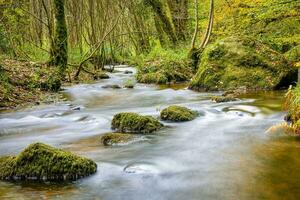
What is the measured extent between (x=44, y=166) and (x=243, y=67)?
9380 mm

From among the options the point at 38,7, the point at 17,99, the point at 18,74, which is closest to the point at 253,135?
the point at 17,99

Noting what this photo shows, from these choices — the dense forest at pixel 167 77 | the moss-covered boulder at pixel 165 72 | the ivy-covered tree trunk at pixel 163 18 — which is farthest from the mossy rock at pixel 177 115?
the ivy-covered tree trunk at pixel 163 18

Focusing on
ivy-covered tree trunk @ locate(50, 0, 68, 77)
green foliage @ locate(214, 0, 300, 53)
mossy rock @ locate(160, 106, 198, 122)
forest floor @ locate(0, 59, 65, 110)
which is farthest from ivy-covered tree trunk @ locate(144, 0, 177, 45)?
mossy rock @ locate(160, 106, 198, 122)

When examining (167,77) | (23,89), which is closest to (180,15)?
(167,77)

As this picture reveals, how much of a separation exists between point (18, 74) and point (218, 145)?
8.45 meters

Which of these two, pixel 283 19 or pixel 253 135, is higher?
pixel 283 19

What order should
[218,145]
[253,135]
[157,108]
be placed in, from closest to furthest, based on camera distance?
[218,145] → [253,135] → [157,108]

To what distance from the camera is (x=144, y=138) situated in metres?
7.14

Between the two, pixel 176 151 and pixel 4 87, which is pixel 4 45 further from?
pixel 176 151

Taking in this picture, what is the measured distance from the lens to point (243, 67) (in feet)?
44.2

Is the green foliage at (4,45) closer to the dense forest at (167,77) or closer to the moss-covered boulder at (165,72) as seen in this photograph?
the dense forest at (167,77)

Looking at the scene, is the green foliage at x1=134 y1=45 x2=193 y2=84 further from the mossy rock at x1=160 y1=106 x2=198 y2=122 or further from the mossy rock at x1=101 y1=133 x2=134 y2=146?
the mossy rock at x1=101 y1=133 x2=134 y2=146

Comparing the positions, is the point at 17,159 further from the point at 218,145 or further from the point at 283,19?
the point at 283,19

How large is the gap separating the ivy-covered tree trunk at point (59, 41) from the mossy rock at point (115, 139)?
9580 mm
